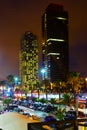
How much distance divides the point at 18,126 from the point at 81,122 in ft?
52.7

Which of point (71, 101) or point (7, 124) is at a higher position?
point (7, 124)

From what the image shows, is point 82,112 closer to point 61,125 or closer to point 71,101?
point 71,101

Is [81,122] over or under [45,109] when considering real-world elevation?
over

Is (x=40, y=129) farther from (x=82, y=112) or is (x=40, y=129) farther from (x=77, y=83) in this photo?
(x=77, y=83)

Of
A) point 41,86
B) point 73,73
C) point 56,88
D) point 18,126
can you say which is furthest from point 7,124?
point 41,86

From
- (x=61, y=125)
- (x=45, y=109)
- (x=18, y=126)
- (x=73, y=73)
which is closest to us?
(x=61, y=125)

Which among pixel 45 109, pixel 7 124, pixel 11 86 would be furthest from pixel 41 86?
pixel 7 124

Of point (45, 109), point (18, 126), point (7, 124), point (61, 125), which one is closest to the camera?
point (61, 125)

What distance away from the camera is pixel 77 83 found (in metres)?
86.1

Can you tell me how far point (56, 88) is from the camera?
138 meters

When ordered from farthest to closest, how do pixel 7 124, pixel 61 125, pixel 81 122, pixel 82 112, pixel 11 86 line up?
pixel 11 86 → pixel 82 112 → pixel 7 124 → pixel 81 122 → pixel 61 125

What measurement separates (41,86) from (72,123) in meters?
151

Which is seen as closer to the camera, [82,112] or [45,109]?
[82,112]

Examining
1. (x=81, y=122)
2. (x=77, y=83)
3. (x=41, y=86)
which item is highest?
(x=81, y=122)
